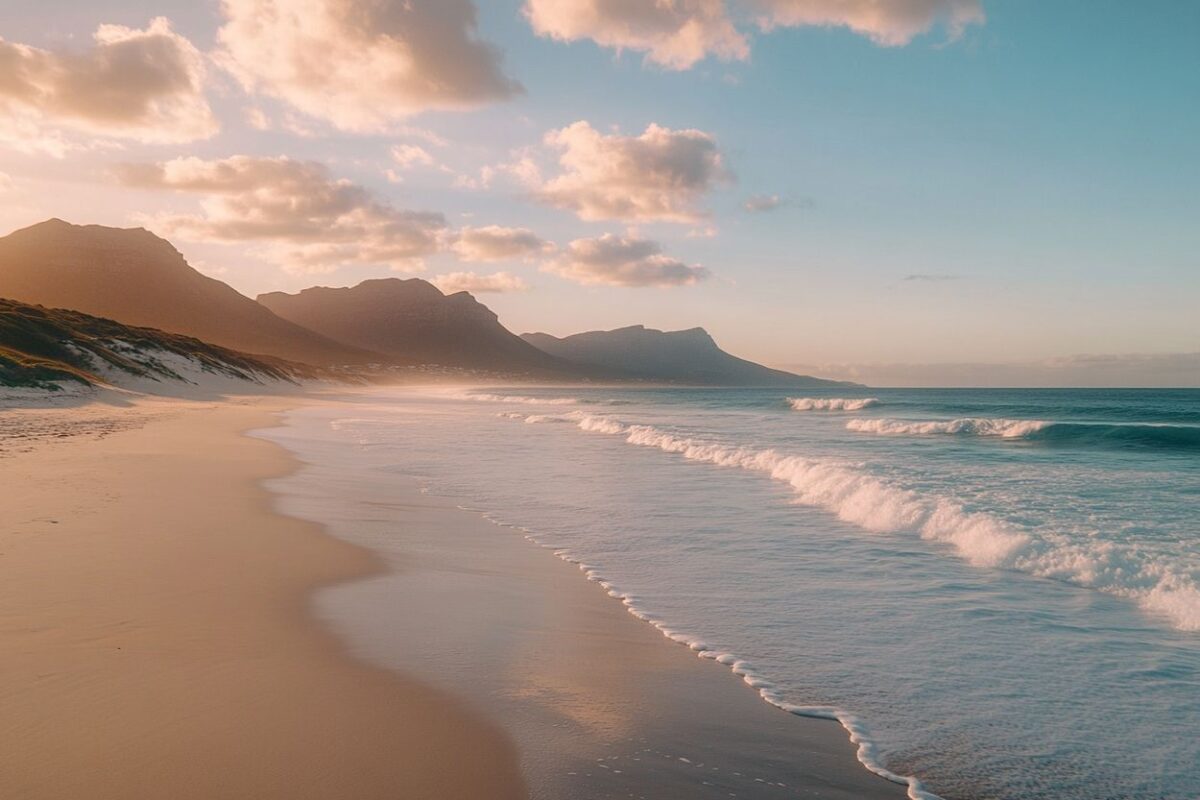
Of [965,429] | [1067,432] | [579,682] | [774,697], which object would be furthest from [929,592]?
[1067,432]

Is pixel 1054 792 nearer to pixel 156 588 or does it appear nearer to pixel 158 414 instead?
Result: pixel 156 588

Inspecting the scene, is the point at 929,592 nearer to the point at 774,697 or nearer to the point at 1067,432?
the point at 774,697

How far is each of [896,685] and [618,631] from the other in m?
2.27

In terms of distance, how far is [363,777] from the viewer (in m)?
3.51

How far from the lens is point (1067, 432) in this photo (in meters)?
35.2

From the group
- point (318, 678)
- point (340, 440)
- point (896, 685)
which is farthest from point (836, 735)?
point (340, 440)

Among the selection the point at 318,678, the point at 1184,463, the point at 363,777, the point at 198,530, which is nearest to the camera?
the point at 363,777

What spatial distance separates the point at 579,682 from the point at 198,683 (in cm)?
245

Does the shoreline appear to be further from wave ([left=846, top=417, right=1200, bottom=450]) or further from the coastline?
wave ([left=846, top=417, right=1200, bottom=450])

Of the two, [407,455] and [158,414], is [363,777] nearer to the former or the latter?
[407,455]

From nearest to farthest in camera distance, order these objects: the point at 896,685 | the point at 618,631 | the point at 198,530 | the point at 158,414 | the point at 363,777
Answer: the point at 363,777 < the point at 896,685 < the point at 618,631 < the point at 198,530 < the point at 158,414

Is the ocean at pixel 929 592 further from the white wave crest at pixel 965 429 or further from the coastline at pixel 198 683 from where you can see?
the white wave crest at pixel 965 429

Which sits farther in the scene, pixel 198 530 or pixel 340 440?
pixel 340 440

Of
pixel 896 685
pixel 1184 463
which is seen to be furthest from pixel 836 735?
pixel 1184 463
